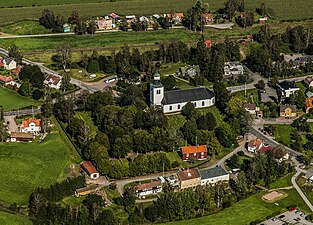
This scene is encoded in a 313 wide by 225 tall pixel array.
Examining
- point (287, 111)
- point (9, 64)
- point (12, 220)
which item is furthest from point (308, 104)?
point (9, 64)

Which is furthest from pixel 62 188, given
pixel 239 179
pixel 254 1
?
pixel 254 1

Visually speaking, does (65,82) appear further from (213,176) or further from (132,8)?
(132,8)

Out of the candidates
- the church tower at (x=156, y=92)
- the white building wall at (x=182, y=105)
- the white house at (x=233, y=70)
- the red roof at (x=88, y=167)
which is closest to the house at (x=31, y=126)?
the red roof at (x=88, y=167)

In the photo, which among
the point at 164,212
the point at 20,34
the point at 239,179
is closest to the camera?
the point at 164,212

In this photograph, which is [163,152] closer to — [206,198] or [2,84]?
[206,198]

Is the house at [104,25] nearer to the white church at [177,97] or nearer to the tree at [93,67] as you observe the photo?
the tree at [93,67]

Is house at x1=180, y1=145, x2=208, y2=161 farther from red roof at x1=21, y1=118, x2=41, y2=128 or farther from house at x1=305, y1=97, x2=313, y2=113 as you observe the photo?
house at x1=305, y1=97, x2=313, y2=113
